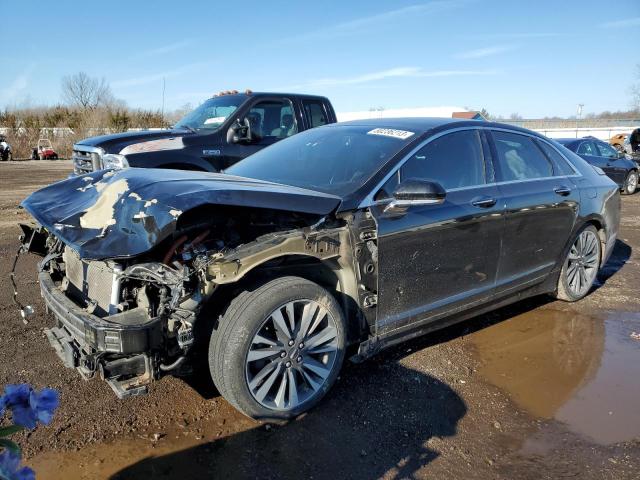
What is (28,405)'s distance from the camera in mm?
1367

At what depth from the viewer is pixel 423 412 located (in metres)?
3.17

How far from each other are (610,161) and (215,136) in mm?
12611

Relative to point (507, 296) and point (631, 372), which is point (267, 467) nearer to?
point (507, 296)

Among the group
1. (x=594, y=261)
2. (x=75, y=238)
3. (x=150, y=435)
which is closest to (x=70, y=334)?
(x=75, y=238)

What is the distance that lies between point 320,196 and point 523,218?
6.38 feet

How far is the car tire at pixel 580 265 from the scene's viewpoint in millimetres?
4977

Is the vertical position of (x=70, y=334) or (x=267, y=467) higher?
(x=70, y=334)

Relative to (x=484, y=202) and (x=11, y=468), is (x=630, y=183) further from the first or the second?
(x=11, y=468)

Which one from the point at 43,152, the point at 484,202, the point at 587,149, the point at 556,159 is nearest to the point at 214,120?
the point at 556,159

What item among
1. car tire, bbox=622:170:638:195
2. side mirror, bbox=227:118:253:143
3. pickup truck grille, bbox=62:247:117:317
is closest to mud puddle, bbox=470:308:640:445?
pickup truck grille, bbox=62:247:117:317

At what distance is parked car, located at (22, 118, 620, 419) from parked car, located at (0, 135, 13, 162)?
97.9 ft

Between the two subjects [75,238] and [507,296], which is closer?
[75,238]

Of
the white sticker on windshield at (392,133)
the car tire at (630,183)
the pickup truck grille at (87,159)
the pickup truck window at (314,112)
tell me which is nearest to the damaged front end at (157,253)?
the white sticker on windshield at (392,133)

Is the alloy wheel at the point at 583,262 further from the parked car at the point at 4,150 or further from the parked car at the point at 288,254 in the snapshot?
the parked car at the point at 4,150
